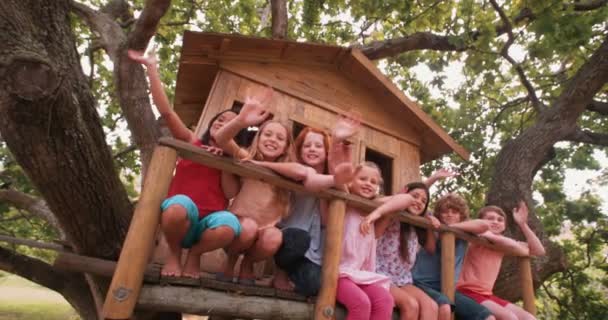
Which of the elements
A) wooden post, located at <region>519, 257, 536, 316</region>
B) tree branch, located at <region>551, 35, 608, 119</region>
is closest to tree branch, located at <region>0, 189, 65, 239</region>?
wooden post, located at <region>519, 257, 536, 316</region>

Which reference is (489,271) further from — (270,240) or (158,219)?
(158,219)

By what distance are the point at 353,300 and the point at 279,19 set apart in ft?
17.2

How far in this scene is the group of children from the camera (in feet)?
9.32

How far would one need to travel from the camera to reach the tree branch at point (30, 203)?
255 inches

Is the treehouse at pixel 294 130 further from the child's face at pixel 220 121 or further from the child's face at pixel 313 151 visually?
the child's face at pixel 220 121

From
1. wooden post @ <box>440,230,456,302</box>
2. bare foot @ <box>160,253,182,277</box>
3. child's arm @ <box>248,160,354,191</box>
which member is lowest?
bare foot @ <box>160,253,182,277</box>

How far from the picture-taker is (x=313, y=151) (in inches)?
145

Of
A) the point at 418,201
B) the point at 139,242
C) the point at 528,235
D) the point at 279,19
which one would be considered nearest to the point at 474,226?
the point at 418,201

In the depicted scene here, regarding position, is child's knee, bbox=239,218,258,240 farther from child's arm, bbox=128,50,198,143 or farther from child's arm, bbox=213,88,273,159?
child's arm, bbox=128,50,198,143

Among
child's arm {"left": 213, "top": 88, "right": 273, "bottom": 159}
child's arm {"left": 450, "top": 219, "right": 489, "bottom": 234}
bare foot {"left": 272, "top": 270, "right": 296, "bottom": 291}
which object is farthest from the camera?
child's arm {"left": 450, "top": 219, "right": 489, "bottom": 234}

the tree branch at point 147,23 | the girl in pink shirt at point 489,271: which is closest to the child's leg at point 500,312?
the girl in pink shirt at point 489,271

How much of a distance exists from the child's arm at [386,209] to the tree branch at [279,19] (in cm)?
423

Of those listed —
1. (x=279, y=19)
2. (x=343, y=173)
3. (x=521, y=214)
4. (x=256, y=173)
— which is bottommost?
(x=256, y=173)

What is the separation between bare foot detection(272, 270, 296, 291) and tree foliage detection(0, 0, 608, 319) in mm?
4902
